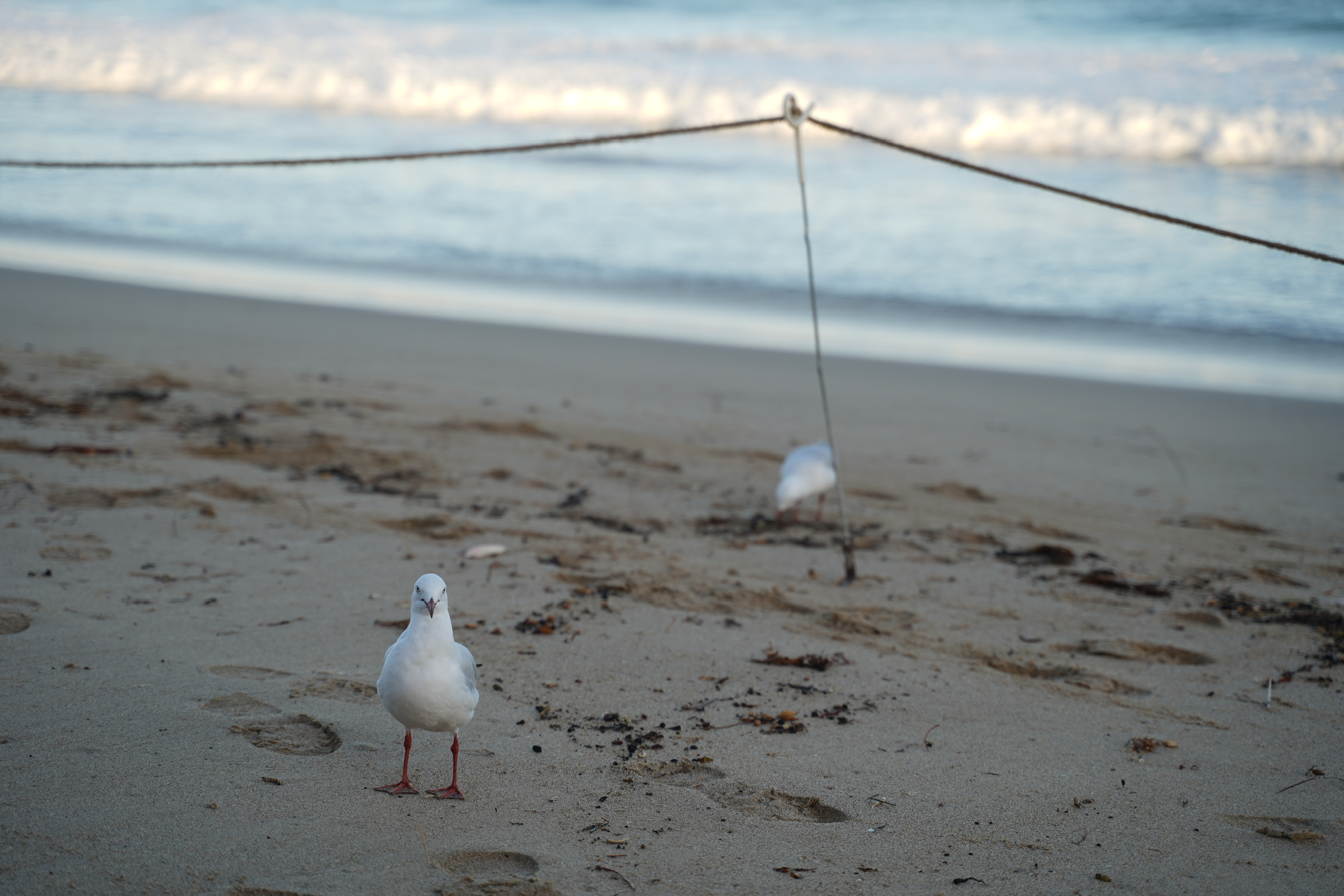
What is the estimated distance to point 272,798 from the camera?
2.64 meters

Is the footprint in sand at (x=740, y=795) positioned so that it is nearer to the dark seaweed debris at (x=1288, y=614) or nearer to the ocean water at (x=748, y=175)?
the dark seaweed debris at (x=1288, y=614)

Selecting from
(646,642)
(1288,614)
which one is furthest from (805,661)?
(1288,614)

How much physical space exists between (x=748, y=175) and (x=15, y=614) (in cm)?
1426

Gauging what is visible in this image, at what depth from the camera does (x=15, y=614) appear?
347cm

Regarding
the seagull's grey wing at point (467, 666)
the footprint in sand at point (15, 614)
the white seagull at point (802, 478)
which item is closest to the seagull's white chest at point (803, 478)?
the white seagull at point (802, 478)

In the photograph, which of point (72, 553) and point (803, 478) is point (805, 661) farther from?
point (72, 553)

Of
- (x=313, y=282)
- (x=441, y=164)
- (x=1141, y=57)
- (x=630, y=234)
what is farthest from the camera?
(x=1141, y=57)

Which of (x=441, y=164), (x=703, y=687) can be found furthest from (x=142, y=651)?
(x=441, y=164)

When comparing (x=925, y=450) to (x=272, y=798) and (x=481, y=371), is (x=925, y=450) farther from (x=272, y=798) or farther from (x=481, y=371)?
(x=272, y=798)

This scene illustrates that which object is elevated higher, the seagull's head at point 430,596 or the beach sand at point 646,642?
the seagull's head at point 430,596

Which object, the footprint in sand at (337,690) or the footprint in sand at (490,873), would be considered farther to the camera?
the footprint in sand at (337,690)

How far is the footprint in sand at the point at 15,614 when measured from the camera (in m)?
3.38

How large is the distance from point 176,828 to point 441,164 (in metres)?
15.1

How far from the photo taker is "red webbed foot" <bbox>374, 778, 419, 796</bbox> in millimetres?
2723
